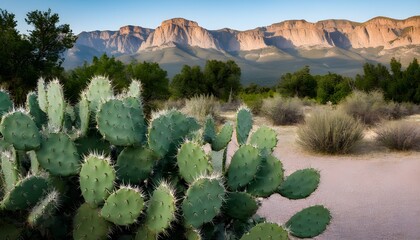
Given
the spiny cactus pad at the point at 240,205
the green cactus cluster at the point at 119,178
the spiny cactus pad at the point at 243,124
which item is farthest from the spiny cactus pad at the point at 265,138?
the spiny cactus pad at the point at 240,205

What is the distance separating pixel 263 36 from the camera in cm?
13388

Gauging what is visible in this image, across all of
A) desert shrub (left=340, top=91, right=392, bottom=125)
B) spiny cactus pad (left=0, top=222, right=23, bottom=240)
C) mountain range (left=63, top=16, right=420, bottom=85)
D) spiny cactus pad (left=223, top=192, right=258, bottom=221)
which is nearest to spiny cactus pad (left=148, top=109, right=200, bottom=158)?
spiny cactus pad (left=223, top=192, right=258, bottom=221)

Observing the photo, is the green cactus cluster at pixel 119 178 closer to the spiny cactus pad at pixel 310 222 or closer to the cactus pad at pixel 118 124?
the cactus pad at pixel 118 124

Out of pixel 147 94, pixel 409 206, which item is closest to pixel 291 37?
pixel 147 94

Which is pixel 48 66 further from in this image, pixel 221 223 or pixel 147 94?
pixel 221 223

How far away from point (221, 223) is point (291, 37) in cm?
13658

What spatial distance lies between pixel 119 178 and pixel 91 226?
0.33 metres

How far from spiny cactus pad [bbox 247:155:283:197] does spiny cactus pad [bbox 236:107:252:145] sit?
0.44m

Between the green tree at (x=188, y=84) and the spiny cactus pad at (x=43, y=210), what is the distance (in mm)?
24632

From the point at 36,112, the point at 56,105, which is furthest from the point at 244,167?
the point at 36,112

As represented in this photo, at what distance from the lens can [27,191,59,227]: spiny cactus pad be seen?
A: 2.52 metres

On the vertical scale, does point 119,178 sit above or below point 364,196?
above

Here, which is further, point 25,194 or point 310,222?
point 310,222

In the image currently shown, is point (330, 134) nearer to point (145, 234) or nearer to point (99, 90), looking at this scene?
point (99, 90)
